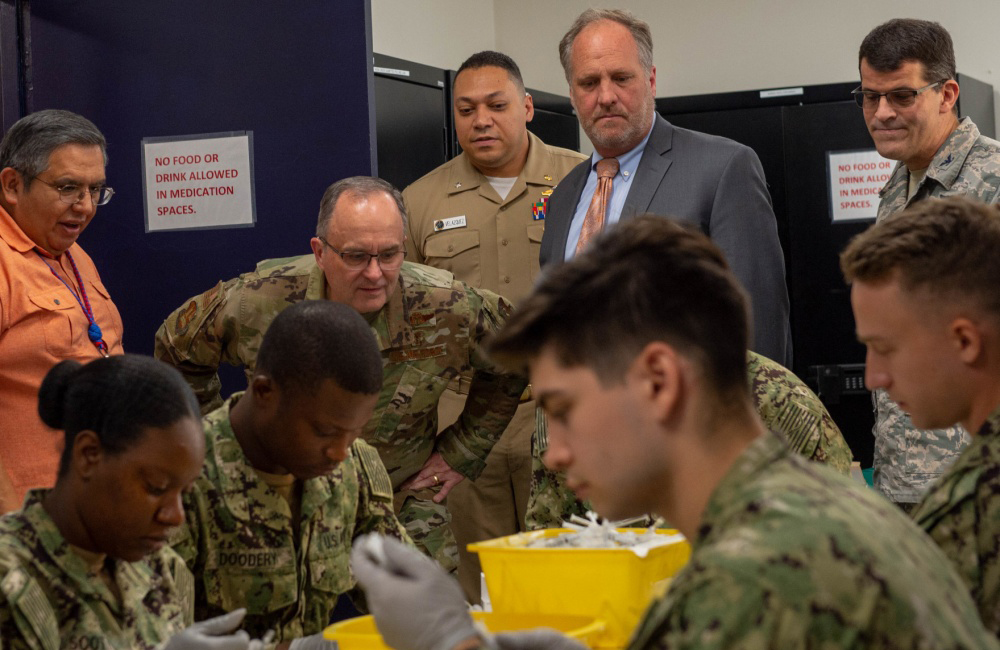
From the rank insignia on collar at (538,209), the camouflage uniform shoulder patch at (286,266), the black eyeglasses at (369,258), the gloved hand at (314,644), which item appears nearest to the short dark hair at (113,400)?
the gloved hand at (314,644)

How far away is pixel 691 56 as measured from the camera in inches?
249

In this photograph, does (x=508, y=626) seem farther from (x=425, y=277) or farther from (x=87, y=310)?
(x=87, y=310)

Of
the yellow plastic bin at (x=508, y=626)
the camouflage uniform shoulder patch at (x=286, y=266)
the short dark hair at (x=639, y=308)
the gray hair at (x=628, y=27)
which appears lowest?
the yellow plastic bin at (x=508, y=626)

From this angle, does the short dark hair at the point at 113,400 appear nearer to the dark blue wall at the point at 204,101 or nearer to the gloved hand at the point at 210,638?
the gloved hand at the point at 210,638

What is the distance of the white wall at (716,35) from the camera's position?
577 centimetres

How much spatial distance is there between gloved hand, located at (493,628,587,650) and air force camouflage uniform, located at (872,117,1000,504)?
173 cm

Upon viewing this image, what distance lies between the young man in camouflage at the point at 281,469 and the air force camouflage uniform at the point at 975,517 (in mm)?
978

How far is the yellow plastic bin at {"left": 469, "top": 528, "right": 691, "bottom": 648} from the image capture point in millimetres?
1764

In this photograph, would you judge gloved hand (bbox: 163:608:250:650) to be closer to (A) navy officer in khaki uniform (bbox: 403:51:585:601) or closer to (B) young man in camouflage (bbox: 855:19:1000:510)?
(B) young man in camouflage (bbox: 855:19:1000:510)

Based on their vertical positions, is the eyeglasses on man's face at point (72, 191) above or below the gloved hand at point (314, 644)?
above

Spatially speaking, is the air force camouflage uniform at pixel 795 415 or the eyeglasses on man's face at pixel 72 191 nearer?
the air force camouflage uniform at pixel 795 415

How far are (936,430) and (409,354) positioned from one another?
1.30m

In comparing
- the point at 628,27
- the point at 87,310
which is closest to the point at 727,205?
the point at 628,27

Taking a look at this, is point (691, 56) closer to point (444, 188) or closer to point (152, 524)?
point (444, 188)
